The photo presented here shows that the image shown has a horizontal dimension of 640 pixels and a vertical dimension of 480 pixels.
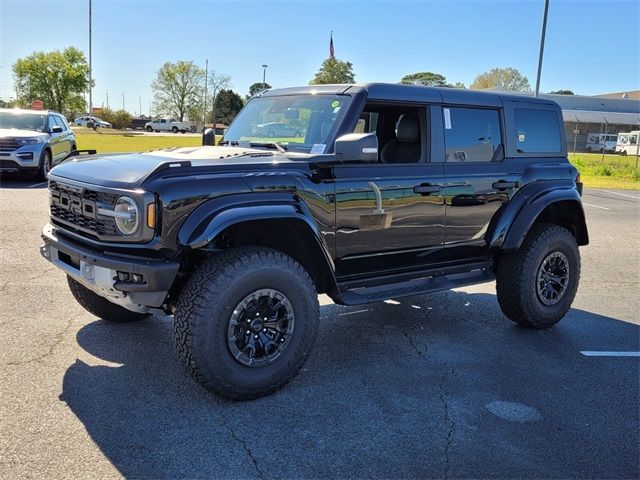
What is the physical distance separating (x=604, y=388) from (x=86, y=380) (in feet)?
11.6

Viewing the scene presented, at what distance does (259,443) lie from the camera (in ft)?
10.4

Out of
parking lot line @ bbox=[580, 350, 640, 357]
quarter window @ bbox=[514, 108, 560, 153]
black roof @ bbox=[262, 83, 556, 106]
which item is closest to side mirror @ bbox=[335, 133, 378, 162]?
black roof @ bbox=[262, 83, 556, 106]

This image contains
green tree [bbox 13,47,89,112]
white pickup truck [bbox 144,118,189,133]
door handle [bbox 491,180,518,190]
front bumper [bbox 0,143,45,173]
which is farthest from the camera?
white pickup truck [bbox 144,118,189,133]

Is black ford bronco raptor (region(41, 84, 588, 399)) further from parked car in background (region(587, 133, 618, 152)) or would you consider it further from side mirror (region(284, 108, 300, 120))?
parked car in background (region(587, 133, 618, 152))

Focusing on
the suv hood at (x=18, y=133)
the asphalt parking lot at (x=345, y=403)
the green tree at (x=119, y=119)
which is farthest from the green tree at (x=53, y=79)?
the asphalt parking lot at (x=345, y=403)

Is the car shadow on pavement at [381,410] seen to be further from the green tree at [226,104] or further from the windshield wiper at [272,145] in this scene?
the green tree at [226,104]

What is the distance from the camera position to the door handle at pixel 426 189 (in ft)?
14.7

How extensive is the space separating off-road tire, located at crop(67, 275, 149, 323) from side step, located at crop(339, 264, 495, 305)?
1.88m

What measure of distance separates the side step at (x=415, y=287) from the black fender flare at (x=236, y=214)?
56 cm

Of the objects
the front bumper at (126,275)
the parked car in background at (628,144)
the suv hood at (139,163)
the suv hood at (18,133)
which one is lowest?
the front bumper at (126,275)

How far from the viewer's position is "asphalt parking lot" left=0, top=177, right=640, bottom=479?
9.89ft

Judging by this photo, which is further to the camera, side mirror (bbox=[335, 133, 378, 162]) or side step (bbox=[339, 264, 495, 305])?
side step (bbox=[339, 264, 495, 305])

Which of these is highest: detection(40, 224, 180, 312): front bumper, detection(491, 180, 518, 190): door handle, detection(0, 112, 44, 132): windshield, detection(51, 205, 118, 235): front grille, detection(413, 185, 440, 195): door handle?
detection(0, 112, 44, 132): windshield

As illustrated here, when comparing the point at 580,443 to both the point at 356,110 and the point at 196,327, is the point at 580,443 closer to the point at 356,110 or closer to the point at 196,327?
the point at 196,327
